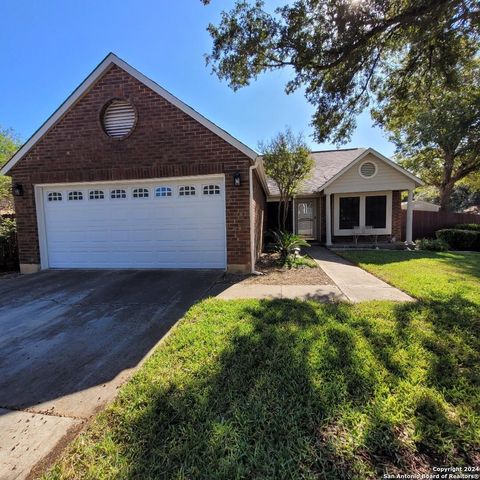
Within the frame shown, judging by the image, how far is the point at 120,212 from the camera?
27.6 ft

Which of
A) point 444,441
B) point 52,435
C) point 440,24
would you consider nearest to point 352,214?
point 440,24

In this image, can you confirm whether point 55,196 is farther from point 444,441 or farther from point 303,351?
point 444,441

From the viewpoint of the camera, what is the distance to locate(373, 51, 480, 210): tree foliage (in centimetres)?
902

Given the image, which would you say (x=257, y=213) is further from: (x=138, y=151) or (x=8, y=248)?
(x=8, y=248)

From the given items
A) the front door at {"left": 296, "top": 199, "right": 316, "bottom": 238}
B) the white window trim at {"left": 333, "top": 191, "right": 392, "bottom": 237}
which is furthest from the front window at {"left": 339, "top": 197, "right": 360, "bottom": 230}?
the front door at {"left": 296, "top": 199, "right": 316, "bottom": 238}

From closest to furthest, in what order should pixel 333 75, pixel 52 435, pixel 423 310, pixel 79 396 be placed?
pixel 52 435, pixel 79 396, pixel 423 310, pixel 333 75

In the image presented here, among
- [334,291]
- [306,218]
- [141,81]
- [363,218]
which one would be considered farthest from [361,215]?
[141,81]

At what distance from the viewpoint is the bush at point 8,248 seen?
30.2 feet

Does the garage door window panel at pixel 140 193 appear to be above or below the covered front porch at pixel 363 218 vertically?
above

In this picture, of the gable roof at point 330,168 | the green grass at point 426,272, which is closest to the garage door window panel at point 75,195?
the gable roof at point 330,168

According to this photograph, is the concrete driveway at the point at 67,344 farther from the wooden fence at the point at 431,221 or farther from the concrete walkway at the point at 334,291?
the wooden fence at the point at 431,221

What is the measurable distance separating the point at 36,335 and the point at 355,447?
432cm

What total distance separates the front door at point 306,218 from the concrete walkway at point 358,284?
21.9ft

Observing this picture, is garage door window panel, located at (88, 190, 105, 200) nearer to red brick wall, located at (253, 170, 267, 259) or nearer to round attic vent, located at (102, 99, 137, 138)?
round attic vent, located at (102, 99, 137, 138)
